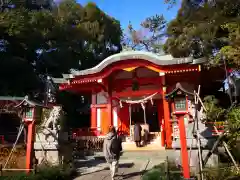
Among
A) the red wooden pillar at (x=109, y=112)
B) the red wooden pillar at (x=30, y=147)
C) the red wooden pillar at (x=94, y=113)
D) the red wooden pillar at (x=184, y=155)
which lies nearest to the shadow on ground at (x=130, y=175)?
the red wooden pillar at (x=184, y=155)

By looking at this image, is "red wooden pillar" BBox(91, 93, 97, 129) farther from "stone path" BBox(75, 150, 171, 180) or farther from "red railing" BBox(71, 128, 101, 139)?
"stone path" BBox(75, 150, 171, 180)

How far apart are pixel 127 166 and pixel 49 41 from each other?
19.8m

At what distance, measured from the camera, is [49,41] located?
26.7 metres

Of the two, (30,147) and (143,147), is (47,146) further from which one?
(143,147)

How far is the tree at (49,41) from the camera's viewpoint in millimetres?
21656

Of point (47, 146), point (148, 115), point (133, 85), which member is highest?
point (133, 85)

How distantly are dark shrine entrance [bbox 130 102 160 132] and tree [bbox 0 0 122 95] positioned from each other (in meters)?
10.4

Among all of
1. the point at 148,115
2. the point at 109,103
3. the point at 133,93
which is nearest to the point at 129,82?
the point at 133,93

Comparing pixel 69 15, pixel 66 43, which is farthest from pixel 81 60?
pixel 69 15

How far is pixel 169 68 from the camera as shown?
14.4 m

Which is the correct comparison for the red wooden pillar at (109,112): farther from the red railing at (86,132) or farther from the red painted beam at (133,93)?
the red railing at (86,132)

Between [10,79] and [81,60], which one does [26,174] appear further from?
[81,60]

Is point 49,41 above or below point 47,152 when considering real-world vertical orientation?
above

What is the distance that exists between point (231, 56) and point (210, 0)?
3591 mm
